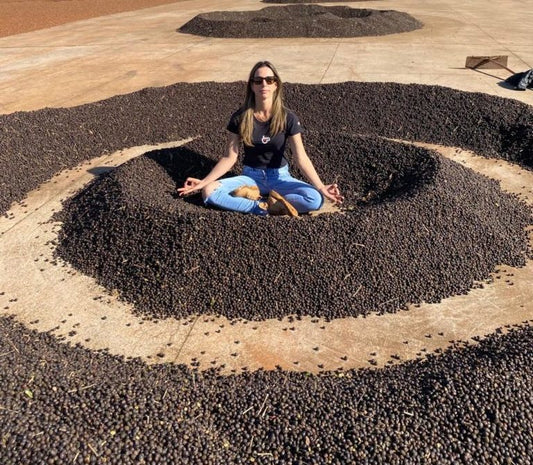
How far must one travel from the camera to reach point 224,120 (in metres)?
8.78

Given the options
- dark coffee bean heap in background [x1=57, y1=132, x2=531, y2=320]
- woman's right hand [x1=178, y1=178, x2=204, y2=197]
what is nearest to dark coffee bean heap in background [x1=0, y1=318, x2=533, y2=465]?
dark coffee bean heap in background [x1=57, y1=132, x2=531, y2=320]

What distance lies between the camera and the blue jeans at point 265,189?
17.8 feet

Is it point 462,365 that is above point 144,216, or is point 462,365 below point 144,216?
below

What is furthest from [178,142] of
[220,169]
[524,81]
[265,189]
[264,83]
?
[524,81]

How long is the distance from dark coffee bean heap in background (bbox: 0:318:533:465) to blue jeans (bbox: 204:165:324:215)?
2.13 metres

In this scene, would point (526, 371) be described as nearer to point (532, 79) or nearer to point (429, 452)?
point (429, 452)

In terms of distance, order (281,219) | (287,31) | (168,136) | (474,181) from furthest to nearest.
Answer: (287,31) < (168,136) < (474,181) < (281,219)

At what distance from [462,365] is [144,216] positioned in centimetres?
315

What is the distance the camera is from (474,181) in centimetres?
592

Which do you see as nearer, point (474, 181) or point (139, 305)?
point (139, 305)

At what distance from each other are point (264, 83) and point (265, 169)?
3.51 ft

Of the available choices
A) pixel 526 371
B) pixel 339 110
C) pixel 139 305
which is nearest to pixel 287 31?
pixel 339 110

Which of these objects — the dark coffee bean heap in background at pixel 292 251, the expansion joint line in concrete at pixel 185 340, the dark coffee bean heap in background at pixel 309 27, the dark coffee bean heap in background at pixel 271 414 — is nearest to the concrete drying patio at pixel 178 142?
the expansion joint line in concrete at pixel 185 340

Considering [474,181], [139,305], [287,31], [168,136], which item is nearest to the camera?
[139,305]
